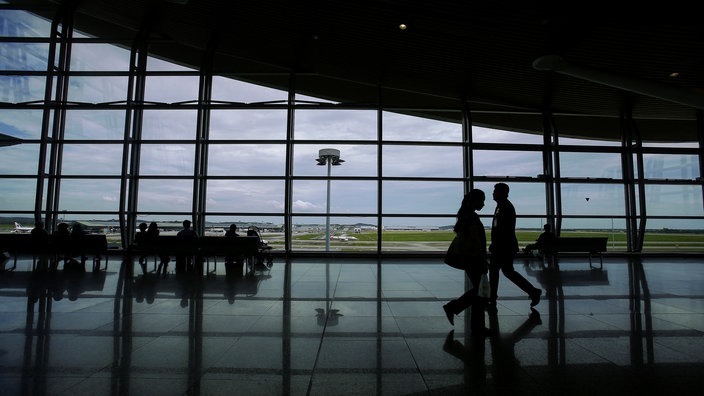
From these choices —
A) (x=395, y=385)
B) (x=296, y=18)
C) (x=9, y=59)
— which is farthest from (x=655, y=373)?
(x=9, y=59)

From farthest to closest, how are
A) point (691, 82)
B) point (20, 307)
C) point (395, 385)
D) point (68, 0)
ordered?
point (68, 0) < point (691, 82) < point (20, 307) < point (395, 385)

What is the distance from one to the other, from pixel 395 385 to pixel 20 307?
4.49 metres

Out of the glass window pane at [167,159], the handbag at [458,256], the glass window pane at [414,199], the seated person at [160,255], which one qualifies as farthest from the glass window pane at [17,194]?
the handbag at [458,256]

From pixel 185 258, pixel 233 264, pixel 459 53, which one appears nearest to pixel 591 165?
pixel 459 53

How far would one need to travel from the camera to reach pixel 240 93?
11.8 metres

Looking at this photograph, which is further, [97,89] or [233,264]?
[97,89]

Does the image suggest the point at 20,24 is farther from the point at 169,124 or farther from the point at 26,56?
the point at 169,124

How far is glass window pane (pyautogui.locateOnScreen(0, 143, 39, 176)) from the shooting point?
1109 cm

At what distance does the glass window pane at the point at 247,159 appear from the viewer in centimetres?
1138

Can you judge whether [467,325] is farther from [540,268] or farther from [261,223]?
[261,223]

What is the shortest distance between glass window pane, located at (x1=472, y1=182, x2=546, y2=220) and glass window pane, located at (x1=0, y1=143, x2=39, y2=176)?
13276mm

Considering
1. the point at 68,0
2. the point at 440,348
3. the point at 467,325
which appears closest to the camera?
the point at 440,348

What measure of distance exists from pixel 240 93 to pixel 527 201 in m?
9.68

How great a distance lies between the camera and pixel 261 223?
11352 mm
